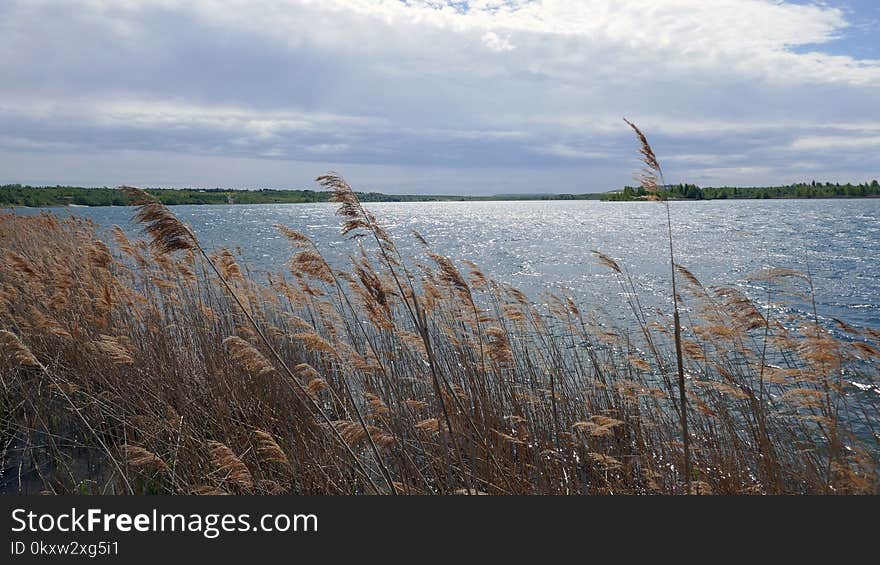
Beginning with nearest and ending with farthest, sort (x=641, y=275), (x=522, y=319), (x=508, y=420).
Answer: (x=508, y=420) < (x=522, y=319) < (x=641, y=275)

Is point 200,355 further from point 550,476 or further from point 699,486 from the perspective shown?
point 699,486

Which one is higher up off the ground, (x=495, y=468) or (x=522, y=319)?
(x=522, y=319)

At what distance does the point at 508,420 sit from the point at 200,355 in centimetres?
385

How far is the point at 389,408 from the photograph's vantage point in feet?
15.8

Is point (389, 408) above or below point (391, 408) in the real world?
above

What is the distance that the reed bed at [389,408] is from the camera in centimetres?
395

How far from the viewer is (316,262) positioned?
14.6ft

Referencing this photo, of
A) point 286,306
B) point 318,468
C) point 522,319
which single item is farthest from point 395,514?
point 286,306

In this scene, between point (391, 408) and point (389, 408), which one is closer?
point (389, 408)

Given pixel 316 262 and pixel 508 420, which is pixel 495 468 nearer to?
pixel 508 420

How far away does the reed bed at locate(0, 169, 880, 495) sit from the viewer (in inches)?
155

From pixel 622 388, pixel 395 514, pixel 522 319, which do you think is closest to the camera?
pixel 395 514

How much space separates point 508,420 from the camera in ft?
→ 18.7

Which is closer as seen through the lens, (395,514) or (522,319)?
(395,514)
